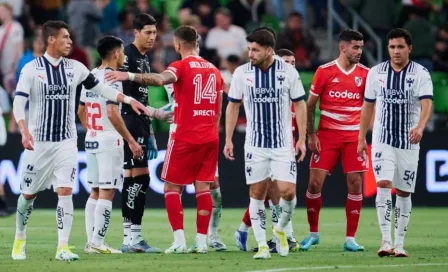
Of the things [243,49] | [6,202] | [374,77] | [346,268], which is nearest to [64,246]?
[346,268]

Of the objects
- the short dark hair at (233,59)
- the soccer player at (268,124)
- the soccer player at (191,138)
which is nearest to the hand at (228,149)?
the soccer player at (268,124)

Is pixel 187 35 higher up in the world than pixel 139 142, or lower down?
higher up

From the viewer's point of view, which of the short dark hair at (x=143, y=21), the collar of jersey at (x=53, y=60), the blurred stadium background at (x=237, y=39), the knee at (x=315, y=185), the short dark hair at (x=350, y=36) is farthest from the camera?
the blurred stadium background at (x=237, y=39)

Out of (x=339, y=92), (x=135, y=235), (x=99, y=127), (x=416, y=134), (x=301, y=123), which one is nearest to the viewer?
(x=416, y=134)

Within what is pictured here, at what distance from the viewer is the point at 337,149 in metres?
14.8

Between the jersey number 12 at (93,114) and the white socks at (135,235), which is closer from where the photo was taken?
the jersey number 12 at (93,114)

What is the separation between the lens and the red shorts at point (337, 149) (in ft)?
48.1

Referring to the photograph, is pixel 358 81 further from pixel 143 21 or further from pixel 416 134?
pixel 143 21

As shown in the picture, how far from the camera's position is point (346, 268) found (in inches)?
463

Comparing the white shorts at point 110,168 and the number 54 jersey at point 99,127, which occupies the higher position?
the number 54 jersey at point 99,127

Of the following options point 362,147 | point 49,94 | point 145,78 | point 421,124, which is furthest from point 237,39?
point 49,94

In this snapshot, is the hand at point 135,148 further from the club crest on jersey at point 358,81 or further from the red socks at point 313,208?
the club crest on jersey at point 358,81

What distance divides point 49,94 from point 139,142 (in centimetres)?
180

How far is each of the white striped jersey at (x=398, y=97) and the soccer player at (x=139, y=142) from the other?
8.85 ft
